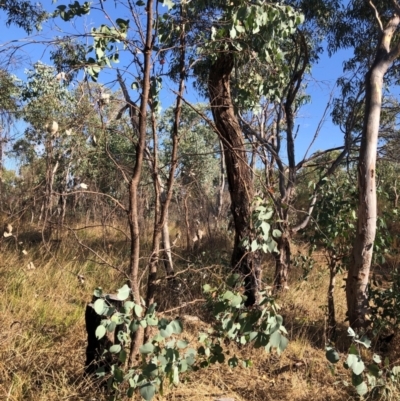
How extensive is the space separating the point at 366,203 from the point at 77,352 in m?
2.94

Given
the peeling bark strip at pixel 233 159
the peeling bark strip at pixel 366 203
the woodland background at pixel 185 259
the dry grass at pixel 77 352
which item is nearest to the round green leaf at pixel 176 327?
the woodland background at pixel 185 259

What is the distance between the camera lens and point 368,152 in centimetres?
451

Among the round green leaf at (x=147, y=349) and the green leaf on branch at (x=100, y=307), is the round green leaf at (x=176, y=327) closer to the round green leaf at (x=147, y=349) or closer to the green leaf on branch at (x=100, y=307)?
the round green leaf at (x=147, y=349)

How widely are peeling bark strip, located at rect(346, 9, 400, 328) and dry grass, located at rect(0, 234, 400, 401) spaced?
458 mm

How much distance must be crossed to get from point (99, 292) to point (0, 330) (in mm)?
1632

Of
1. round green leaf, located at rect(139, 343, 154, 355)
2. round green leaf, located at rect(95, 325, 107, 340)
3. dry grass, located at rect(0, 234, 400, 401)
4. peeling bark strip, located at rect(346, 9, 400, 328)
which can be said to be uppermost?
peeling bark strip, located at rect(346, 9, 400, 328)

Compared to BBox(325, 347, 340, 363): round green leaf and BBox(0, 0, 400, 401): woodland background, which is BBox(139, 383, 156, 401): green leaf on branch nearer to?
BBox(0, 0, 400, 401): woodland background

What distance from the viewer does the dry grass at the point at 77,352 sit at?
3029 mm

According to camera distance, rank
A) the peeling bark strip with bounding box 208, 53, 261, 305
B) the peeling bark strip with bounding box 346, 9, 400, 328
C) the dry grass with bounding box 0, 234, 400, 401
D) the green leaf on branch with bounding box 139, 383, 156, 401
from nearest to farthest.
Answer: the green leaf on branch with bounding box 139, 383, 156, 401, the dry grass with bounding box 0, 234, 400, 401, the peeling bark strip with bounding box 346, 9, 400, 328, the peeling bark strip with bounding box 208, 53, 261, 305

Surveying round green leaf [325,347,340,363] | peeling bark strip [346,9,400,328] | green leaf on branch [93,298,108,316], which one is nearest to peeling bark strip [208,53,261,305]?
peeling bark strip [346,9,400,328]

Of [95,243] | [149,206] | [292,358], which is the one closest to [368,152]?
[292,358]

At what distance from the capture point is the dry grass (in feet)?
9.94

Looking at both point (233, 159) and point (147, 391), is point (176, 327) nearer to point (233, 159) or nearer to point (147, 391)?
point (147, 391)

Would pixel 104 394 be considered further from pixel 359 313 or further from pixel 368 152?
pixel 368 152
